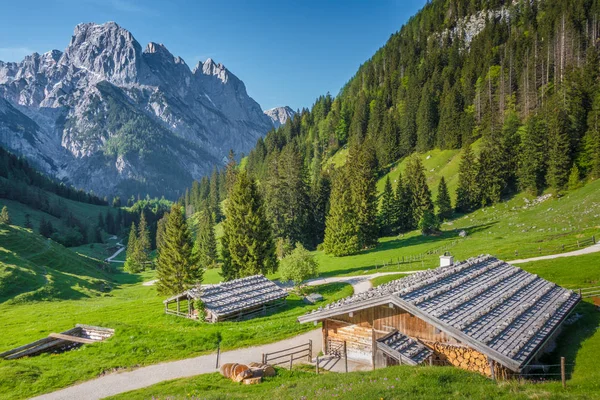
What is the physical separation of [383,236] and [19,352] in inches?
2606

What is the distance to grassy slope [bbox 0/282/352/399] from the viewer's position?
2038cm

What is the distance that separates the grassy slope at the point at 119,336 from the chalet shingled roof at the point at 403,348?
34.6 feet

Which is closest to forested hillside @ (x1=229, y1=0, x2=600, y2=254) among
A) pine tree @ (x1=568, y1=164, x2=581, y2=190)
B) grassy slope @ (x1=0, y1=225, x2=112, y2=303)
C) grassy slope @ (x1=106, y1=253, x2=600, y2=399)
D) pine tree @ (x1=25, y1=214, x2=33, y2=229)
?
pine tree @ (x1=568, y1=164, x2=581, y2=190)

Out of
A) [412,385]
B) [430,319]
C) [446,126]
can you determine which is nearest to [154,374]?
[412,385]

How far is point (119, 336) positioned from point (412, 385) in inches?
853


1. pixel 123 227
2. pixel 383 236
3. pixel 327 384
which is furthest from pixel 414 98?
pixel 123 227

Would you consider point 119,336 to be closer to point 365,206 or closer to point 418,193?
point 365,206

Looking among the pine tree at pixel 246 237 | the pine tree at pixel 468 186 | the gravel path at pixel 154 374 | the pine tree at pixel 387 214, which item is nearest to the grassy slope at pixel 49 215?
the pine tree at pixel 246 237

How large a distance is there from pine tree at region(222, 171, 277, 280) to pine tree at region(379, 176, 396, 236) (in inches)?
1453

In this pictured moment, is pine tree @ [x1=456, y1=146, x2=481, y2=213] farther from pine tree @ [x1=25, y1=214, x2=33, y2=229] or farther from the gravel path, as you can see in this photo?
pine tree @ [x1=25, y1=214, x2=33, y2=229]

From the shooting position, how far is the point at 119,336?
25969 mm

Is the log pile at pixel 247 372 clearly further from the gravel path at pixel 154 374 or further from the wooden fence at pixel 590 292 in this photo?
the wooden fence at pixel 590 292

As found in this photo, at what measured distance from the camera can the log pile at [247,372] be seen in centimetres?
1792

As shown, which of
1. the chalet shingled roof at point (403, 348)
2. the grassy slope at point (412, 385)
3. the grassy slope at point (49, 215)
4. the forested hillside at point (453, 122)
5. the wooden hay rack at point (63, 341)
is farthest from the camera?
the grassy slope at point (49, 215)
